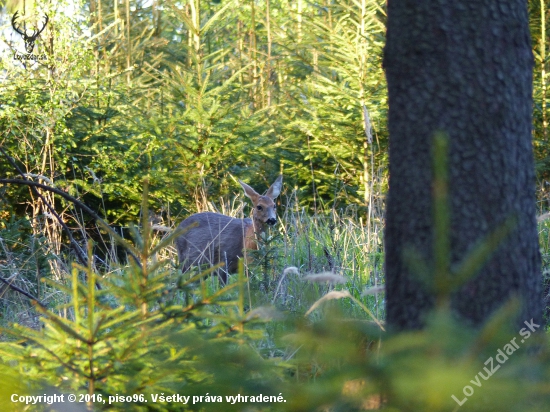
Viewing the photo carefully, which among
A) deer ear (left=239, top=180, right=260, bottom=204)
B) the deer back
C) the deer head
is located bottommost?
the deer back

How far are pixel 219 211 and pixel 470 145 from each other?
7.17 metres

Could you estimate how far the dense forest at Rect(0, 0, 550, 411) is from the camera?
108 cm

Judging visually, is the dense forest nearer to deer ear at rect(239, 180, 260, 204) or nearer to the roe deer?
the roe deer

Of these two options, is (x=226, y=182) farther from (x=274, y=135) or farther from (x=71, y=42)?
(x=71, y=42)

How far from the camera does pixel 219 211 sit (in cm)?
904

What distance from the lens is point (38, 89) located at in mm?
8406

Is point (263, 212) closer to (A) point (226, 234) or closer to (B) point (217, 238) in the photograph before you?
(A) point (226, 234)

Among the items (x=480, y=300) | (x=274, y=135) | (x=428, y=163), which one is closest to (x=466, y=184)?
(x=428, y=163)

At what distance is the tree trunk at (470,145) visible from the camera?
1976 mm

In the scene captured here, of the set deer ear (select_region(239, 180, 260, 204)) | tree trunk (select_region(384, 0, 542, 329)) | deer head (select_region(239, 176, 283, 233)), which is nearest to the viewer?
tree trunk (select_region(384, 0, 542, 329))

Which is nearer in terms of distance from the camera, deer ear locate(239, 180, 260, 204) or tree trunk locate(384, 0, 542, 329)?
tree trunk locate(384, 0, 542, 329)

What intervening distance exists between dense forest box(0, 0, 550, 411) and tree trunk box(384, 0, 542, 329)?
0.21ft
